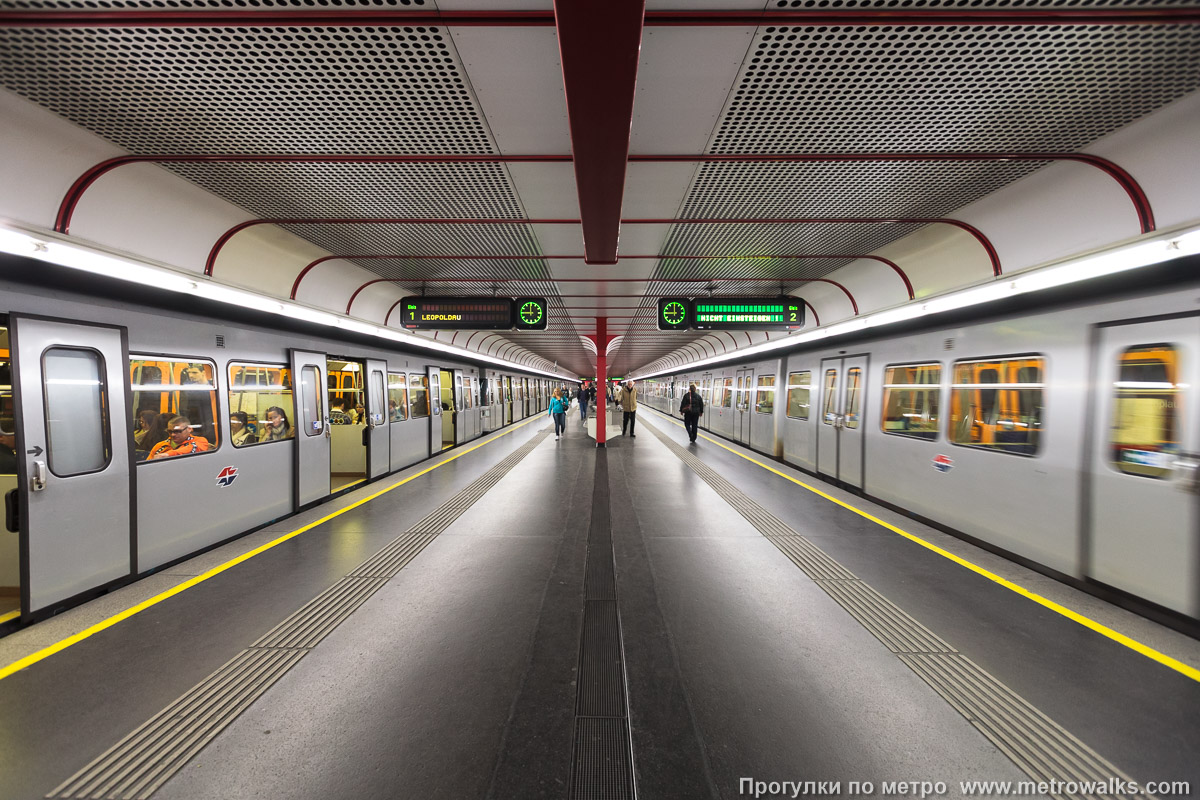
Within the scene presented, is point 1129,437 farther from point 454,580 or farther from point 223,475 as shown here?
point 223,475

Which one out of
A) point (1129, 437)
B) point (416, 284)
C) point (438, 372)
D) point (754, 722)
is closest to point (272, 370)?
point (416, 284)

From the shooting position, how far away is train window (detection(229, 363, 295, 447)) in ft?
15.8

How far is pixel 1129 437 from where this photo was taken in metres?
3.23

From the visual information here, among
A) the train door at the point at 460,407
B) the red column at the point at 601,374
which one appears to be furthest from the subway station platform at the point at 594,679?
the train door at the point at 460,407

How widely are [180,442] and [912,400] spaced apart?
8.81 metres

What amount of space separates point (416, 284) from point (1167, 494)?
895 cm

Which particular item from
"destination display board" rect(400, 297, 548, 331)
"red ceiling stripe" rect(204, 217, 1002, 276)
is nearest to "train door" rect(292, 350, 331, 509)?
"destination display board" rect(400, 297, 548, 331)

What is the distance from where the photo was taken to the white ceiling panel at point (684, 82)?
207 centimetres

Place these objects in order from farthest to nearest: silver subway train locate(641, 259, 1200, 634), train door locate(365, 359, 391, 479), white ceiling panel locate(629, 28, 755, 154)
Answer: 1. train door locate(365, 359, 391, 479)
2. silver subway train locate(641, 259, 1200, 634)
3. white ceiling panel locate(629, 28, 755, 154)

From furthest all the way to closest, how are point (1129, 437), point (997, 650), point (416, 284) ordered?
1. point (416, 284)
2. point (1129, 437)
3. point (997, 650)

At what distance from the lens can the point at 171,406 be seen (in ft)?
13.8

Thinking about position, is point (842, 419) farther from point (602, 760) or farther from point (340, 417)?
point (340, 417)

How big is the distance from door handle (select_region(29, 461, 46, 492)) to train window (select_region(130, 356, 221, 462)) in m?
0.64

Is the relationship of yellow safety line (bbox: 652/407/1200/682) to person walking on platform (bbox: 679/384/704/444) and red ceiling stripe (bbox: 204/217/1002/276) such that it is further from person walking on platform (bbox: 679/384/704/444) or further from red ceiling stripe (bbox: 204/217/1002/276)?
person walking on platform (bbox: 679/384/704/444)
